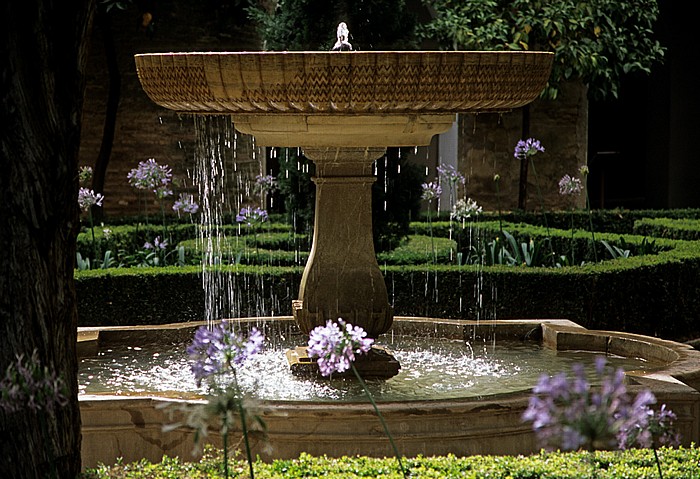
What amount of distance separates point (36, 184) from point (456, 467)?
151cm

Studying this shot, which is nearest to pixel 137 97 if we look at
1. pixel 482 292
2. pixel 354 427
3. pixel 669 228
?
pixel 669 228

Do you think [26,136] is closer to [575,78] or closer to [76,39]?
[76,39]

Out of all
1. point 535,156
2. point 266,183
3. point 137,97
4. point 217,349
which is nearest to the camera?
point 217,349

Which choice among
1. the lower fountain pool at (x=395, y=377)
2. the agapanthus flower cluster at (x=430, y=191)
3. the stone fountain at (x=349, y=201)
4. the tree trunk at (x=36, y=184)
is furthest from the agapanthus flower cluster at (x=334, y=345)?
the agapanthus flower cluster at (x=430, y=191)

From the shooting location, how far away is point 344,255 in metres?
5.01

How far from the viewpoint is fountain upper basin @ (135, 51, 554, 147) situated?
420 centimetres

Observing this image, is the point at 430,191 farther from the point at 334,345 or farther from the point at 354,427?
the point at 334,345

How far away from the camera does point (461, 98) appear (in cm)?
442

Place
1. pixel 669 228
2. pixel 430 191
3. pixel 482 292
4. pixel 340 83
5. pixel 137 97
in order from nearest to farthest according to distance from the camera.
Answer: pixel 340 83 < pixel 482 292 < pixel 430 191 < pixel 669 228 < pixel 137 97

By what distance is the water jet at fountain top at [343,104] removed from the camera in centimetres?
422

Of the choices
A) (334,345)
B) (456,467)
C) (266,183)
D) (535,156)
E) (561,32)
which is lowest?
(456,467)

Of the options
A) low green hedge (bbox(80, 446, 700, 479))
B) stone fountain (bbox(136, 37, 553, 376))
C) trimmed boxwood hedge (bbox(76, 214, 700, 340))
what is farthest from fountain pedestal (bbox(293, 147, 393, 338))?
trimmed boxwood hedge (bbox(76, 214, 700, 340))

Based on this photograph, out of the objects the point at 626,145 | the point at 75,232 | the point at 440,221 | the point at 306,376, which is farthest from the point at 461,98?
the point at 626,145

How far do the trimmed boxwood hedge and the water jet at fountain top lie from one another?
1.87 metres
